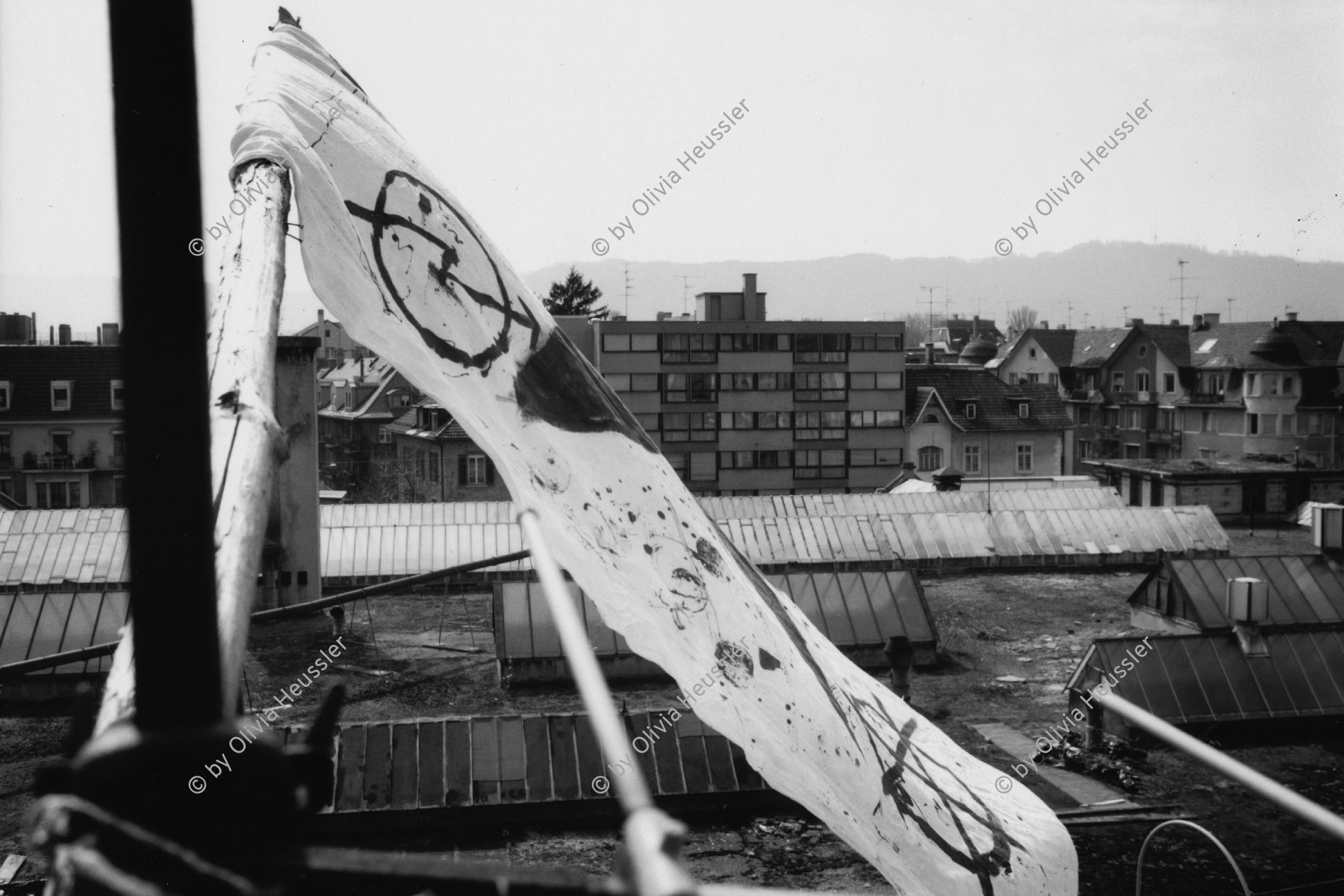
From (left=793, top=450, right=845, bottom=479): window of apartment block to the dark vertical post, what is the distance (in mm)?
69634

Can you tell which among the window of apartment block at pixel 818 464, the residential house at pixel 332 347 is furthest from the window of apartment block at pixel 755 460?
the residential house at pixel 332 347

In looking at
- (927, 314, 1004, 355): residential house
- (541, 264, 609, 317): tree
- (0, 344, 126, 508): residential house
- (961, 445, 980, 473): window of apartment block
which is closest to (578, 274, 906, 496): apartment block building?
(961, 445, 980, 473): window of apartment block

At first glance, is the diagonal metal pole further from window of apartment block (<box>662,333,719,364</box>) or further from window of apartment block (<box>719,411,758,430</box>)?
window of apartment block (<box>719,411,758,430</box>)

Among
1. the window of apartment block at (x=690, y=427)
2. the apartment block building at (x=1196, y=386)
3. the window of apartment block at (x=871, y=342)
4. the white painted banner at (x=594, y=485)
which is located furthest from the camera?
the apartment block building at (x=1196, y=386)

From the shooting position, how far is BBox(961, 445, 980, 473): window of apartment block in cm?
7519

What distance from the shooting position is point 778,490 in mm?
71312

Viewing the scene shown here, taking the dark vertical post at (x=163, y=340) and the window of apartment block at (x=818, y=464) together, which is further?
the window of apartment block at (x=818, y=464)

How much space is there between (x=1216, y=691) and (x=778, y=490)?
52736 millimetres

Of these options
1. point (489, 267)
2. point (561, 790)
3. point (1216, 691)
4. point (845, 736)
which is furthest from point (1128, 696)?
point (489, 267)

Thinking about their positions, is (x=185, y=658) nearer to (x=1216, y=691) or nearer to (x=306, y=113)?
(x=306, y=113)

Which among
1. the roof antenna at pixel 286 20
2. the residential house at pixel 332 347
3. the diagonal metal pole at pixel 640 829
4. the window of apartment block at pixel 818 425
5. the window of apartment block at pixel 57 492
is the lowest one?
the window of apartment block at pixel 57 492

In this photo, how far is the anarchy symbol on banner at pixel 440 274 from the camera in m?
5.85

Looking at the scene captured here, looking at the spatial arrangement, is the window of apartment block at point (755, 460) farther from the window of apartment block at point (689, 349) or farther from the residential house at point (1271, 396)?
the residential house at point (1271, 396)

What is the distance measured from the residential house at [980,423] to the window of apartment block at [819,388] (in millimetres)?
6313
